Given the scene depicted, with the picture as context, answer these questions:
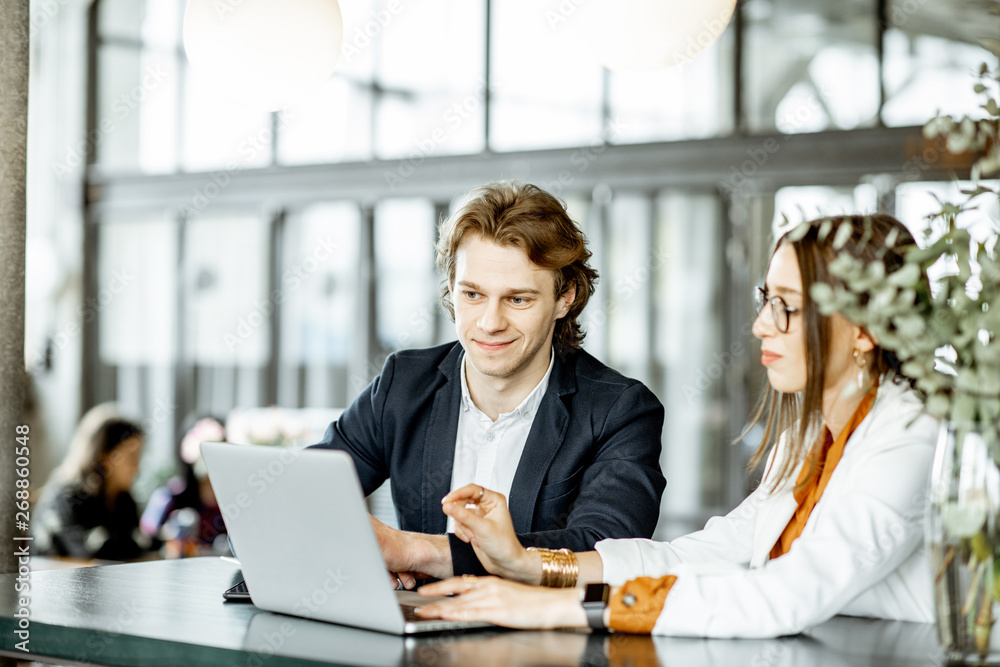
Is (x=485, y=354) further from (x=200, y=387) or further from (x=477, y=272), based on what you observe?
(x=200, y=387)

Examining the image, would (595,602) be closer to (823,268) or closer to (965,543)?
(965,543)

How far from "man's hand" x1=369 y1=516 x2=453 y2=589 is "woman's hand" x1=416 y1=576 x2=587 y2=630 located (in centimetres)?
32

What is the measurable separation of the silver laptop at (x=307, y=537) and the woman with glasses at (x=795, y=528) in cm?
10

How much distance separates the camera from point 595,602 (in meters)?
1.57

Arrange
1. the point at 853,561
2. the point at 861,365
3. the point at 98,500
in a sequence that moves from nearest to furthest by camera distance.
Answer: the point at 853,561 < the point at 861,365 < the point at 98,500

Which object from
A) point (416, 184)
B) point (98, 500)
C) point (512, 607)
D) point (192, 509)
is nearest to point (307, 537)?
point (512, 607)

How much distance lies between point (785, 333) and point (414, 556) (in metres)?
0.70

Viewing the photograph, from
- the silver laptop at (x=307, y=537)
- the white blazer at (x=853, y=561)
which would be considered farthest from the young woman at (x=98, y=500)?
the white blazer at (x=853, y=561)

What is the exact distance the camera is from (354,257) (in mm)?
7180

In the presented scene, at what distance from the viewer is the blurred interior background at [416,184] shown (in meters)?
5.85

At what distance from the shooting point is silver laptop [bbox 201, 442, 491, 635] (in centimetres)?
147

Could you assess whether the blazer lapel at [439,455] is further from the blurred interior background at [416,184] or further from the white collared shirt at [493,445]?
the blurred interior background at [416,184]

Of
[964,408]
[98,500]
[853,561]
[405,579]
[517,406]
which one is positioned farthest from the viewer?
[98,500]

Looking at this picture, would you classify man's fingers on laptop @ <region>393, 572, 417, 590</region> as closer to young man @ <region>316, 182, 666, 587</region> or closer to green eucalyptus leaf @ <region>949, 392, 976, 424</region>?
young man @ <region>316, 182, 666, 587</region>
